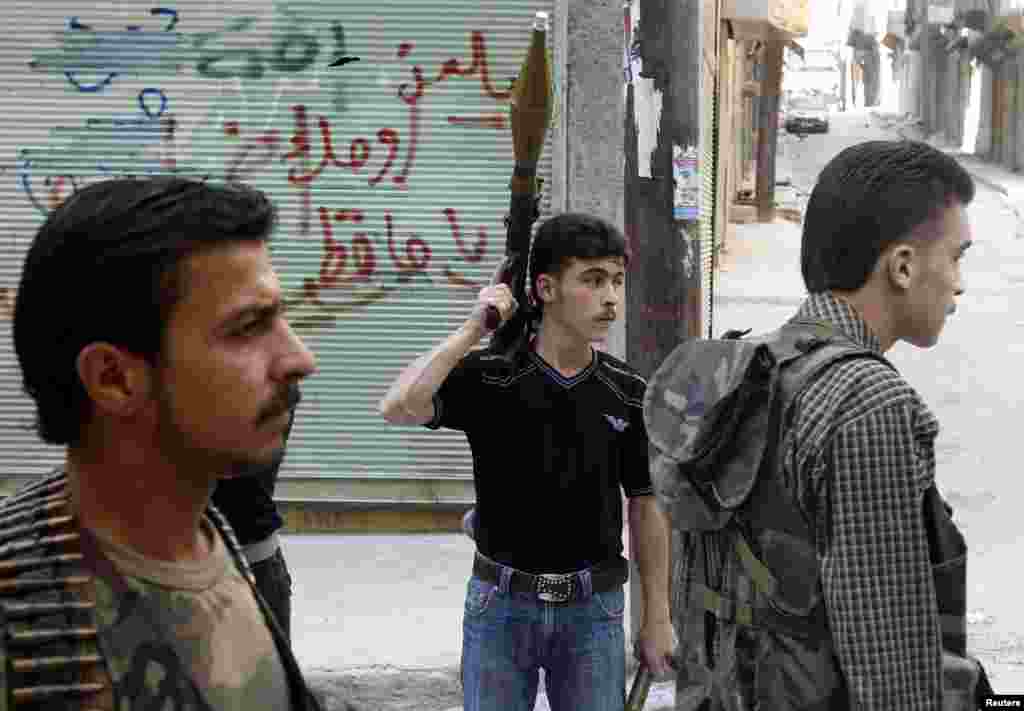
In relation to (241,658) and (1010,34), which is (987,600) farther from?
(1010,34)

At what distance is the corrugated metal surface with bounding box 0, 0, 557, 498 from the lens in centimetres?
820

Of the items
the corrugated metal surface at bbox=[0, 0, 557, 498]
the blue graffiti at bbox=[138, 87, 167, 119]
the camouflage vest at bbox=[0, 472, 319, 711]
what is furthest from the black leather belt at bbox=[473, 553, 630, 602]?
the blue graffiti at bbox=[138, 87, 167, 119]

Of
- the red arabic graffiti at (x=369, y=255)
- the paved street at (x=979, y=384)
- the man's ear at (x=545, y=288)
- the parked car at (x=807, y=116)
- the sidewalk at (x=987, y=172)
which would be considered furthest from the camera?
the parked car at (x=807, y=116)

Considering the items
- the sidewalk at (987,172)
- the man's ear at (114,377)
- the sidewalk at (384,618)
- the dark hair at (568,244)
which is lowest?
the sidewalk at (987,172)

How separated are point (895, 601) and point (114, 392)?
4.48ft

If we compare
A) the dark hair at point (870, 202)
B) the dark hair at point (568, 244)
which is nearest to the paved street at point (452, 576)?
the dark hair at point (870, 202)

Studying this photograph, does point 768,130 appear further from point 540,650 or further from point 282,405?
point 282,405

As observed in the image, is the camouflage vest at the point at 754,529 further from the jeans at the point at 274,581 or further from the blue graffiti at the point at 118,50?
the blue graffiti at the point at 118,50

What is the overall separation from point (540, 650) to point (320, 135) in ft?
15.3

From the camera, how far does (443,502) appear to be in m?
8.41

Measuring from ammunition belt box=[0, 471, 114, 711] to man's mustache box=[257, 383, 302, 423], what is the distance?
0.24 metres

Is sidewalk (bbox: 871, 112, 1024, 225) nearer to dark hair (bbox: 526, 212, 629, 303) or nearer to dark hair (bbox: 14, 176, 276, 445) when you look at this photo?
dark hair (bbox: 526, 212, 629, 303)

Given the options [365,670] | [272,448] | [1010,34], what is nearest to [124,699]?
[272,448]

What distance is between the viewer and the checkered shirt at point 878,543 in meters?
2.57
